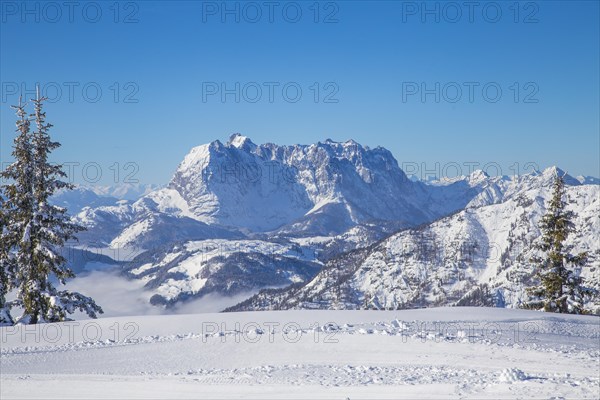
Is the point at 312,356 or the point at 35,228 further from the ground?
the point at 35,228

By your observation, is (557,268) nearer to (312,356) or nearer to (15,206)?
(312,356)

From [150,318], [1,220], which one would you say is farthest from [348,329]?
[1,220]

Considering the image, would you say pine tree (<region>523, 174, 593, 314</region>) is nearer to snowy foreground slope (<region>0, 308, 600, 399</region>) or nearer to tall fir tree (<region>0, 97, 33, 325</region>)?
snowy foreground slope (<region>0, 308, 600, 399</region>)

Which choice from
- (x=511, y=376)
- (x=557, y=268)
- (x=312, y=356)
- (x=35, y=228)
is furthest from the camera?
(x=557, y=268)

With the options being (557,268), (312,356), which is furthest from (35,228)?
(557,268)

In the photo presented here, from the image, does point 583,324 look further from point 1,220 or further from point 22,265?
point 1,220

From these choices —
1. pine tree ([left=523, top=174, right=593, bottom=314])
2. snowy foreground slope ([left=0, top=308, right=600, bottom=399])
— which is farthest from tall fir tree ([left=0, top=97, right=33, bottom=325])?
pine tree ([left=523, top=174, right=593, bottom=314])
